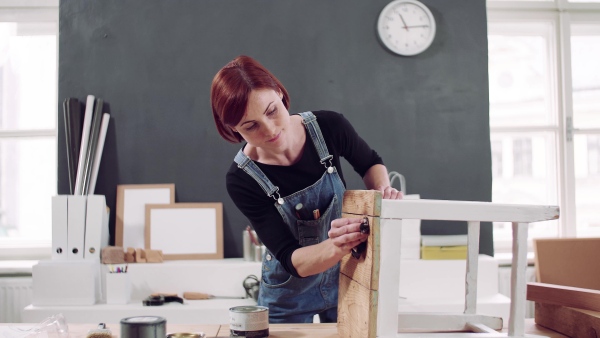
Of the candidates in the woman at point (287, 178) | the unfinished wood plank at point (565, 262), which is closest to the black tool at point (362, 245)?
the woman at point (287, 178)

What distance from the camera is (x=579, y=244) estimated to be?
2.16 m

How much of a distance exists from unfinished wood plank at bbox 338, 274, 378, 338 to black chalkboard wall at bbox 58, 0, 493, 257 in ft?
7.50

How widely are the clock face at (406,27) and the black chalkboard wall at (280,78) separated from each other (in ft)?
0.20

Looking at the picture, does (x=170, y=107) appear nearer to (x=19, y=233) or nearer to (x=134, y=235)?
(x=134, y=235)

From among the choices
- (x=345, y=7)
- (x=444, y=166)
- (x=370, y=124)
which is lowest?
(x=444, y=166)

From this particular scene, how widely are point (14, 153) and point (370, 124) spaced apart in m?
2.51

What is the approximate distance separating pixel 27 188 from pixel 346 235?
3.51 metres

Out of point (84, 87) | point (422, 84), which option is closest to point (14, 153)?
point (84, 87)

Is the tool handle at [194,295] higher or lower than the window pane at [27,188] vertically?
lower

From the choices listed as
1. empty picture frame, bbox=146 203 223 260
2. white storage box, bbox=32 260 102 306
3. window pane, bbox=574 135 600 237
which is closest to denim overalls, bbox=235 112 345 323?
white storage box, bbox=32 260 102 306

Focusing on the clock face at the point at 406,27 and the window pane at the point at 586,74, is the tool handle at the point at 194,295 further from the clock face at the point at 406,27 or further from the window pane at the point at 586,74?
the window pane at the point at 586,74

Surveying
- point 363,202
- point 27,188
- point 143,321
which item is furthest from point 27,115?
point 363,202

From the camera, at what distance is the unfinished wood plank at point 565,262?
6.81ft

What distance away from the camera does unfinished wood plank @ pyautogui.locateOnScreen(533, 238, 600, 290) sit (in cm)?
208
